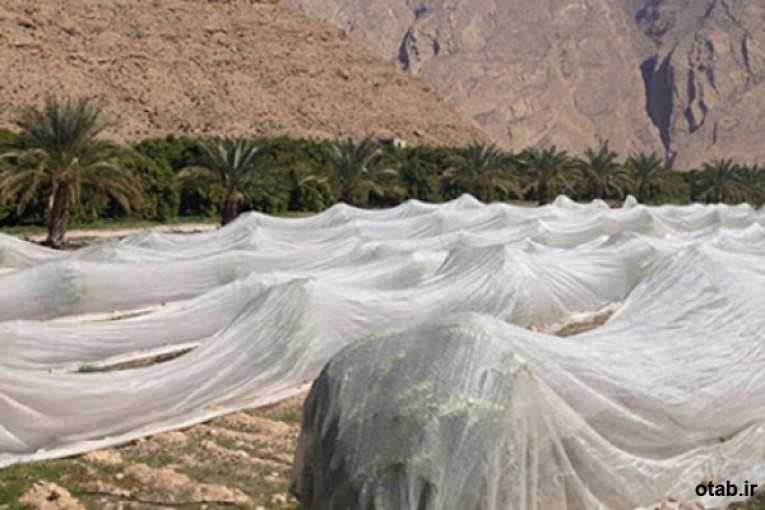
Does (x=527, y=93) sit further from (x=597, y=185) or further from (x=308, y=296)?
(x=308, y=296)

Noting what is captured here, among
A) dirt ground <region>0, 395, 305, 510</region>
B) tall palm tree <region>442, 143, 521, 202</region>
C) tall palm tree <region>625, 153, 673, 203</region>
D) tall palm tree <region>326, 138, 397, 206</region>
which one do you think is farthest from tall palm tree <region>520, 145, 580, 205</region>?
dirt ground <region>0, 395, 305, 510</region>

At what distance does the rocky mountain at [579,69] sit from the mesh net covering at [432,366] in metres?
103

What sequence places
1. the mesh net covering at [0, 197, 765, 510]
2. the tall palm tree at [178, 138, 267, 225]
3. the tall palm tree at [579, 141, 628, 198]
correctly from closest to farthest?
the mesh net covering at [0, 197, 765, 510]
the tall palm tree at [178, 138, 267, 225]
the tall palm tree at [579, 141, 628, 198]

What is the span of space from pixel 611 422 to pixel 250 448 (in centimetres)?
329

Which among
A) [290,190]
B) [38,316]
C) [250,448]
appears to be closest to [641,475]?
[250,448]

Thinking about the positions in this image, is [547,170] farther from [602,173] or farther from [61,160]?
[61,160]

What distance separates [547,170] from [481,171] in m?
2.85

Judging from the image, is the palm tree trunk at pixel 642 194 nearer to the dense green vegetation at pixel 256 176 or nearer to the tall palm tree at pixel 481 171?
the dense green vegetation at pixel 256 176

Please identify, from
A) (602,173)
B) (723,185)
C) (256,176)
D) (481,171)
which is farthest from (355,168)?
(723,185)

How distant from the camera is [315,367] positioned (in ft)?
31.4

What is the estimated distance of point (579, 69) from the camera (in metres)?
128

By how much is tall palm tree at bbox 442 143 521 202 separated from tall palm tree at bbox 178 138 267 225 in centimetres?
1094

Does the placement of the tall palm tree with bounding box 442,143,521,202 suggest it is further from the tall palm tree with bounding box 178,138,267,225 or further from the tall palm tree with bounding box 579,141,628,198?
the tall palm tree with bounding box 178,138,267,225

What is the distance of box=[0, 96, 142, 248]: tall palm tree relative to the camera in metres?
21.5
